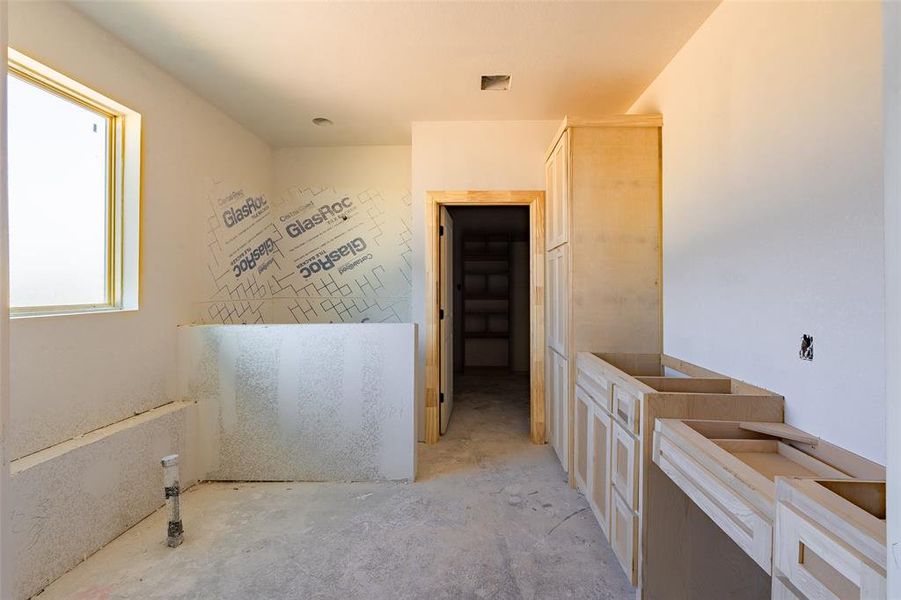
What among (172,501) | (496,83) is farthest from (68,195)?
(496,83)

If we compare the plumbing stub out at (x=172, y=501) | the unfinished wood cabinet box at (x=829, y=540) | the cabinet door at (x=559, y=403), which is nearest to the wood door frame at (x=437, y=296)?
the cabinet door at (x=559, y=403)

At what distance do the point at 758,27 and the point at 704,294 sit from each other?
3.69ft

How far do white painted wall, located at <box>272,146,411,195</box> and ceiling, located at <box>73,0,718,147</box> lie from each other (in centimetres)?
68

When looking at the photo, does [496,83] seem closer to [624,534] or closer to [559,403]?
[559,403]

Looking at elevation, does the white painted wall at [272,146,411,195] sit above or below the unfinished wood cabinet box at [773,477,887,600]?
above

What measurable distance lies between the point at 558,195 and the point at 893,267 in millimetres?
2491

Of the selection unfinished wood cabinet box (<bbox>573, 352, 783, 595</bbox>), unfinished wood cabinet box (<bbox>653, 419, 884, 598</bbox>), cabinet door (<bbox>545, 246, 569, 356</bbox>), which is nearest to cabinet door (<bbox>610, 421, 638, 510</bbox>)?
unfinished wood cabinet box (<bbox>573, 352, 783, 595</bbox>)

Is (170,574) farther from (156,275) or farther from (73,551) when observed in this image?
(156,275)

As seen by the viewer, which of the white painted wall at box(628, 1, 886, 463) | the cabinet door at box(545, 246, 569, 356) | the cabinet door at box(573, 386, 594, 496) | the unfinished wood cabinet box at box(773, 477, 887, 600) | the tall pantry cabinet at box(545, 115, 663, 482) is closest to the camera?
the unfinished wood cabinet box at box(773, 477, 887, 600)

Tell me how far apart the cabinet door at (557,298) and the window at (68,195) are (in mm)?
2546

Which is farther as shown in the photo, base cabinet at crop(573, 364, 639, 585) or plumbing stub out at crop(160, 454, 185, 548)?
plumbing stub out at crop(160, 454, 185, 548)

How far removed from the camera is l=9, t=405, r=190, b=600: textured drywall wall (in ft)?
5.59

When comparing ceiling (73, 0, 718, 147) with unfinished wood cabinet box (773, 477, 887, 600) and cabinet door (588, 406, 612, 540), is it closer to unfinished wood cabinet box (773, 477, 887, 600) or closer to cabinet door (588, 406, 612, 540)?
cabinet door (588, 406, 612, 540)

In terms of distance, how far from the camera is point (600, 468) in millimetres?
2121
